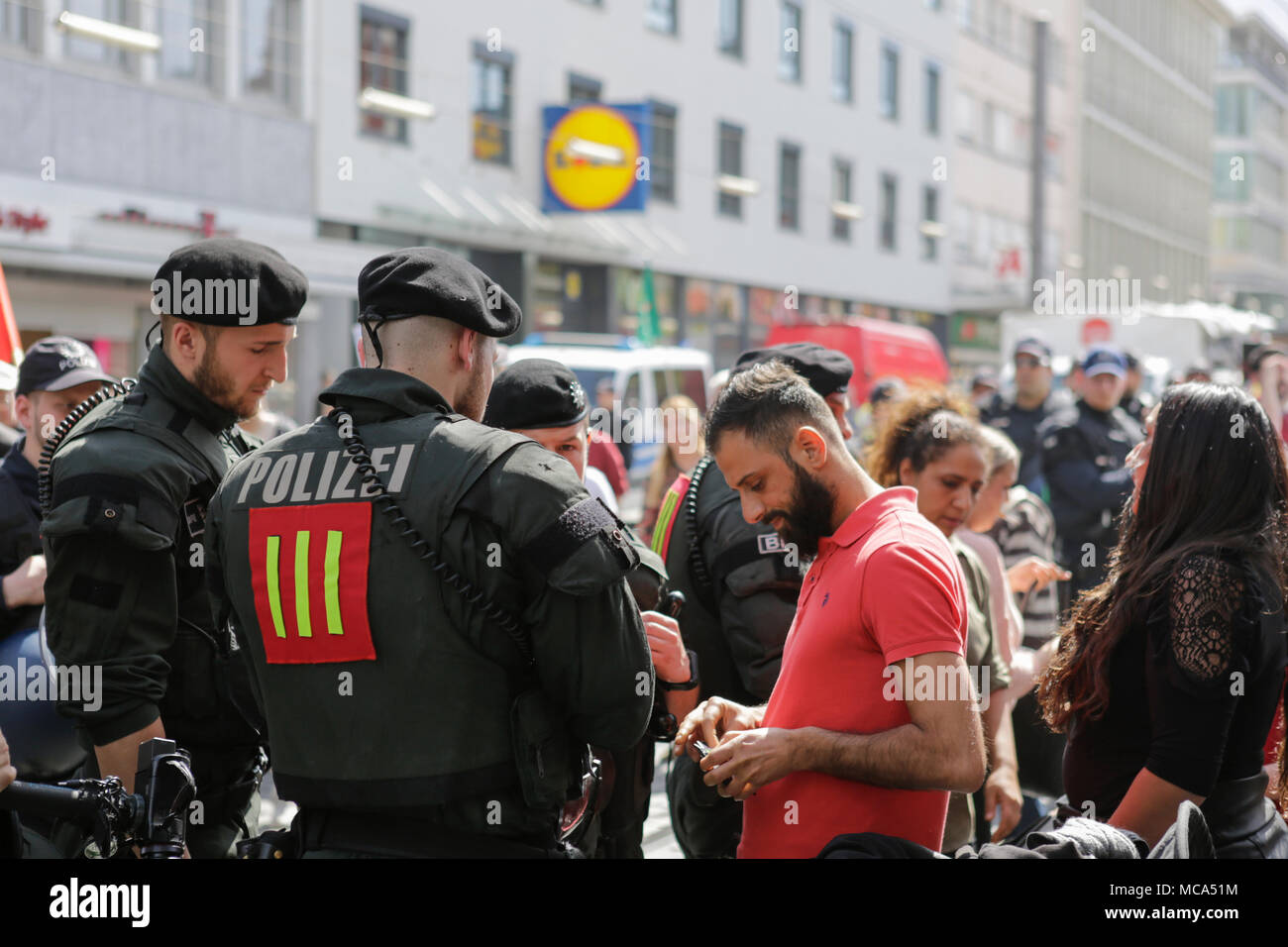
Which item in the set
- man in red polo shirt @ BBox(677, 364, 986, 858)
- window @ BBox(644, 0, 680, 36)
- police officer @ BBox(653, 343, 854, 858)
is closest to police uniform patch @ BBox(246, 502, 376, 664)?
man in red polo shirt @ BBox(677, 364, 986, 858)

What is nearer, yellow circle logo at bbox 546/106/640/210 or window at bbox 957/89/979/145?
yellow circle logo at bbox 546/106/640/210

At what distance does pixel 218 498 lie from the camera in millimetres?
2506

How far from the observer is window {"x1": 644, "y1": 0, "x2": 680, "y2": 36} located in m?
25.7

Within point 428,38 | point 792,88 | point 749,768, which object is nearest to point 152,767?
point 749,768

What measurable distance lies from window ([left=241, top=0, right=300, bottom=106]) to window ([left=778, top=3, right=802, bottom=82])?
13.6 meters

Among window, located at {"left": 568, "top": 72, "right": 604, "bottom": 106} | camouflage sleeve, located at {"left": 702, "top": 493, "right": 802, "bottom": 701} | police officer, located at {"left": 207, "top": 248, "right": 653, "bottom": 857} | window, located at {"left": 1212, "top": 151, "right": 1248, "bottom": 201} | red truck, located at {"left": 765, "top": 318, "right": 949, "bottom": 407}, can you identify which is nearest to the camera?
police officer, located at {"left": 207, "top": 248, "right": 653, "bottom": 857}

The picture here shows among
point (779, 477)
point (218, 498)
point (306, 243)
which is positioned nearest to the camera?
point (218, 498)

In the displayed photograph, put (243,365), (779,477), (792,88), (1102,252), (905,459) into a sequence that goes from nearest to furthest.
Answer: (779,477), (243,365), (905,459), (792,88), (1102,252)

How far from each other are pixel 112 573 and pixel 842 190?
31125 millimetres

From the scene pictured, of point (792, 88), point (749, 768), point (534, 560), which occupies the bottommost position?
point (749, 768)

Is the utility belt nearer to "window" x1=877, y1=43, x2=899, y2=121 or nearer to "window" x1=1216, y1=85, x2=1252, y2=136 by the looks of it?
"window" x1=877, y1=43, x2=899, y2=121

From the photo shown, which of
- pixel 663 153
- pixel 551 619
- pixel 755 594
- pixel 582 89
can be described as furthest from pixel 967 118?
pixel 551 619

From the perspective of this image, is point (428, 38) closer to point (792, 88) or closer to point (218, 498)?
point (792, 88)
